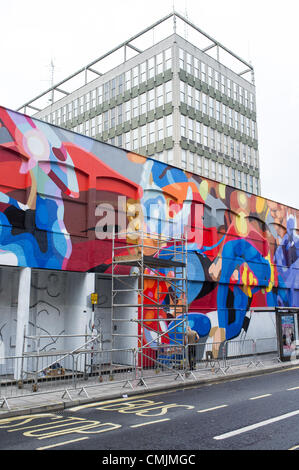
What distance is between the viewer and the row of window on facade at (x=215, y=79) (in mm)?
48656

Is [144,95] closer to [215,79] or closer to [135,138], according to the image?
[135,138]

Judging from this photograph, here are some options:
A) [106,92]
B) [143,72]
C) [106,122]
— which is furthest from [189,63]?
[106,122]

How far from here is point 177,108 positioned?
46.1m

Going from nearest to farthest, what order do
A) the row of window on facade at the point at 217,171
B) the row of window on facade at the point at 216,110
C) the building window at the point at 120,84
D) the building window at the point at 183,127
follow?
the building window at the point at 183,127
the row of window on facade at the point at 217,171
the row of window on facade at the point at 216,110
the building window at the point at 120,84

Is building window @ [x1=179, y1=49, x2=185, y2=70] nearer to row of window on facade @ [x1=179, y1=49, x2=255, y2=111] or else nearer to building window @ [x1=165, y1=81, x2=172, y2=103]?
row of window on facade @ [x1=179, y1=49, x2=255, y2=111]

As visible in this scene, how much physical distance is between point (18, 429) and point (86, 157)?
419 inches

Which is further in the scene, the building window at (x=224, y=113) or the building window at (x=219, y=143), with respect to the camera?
the building window at (x=224, y=113)

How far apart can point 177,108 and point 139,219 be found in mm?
30993

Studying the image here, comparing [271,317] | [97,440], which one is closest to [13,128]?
[97,440]

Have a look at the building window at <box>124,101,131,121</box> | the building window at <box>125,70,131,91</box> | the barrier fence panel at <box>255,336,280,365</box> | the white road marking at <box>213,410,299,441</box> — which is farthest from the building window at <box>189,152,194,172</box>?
the white road marking at <box>213,410,299,441</box>

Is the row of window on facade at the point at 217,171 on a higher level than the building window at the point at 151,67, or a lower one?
lower

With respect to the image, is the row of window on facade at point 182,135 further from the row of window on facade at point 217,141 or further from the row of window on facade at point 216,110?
the row of window on facade at point 216,110

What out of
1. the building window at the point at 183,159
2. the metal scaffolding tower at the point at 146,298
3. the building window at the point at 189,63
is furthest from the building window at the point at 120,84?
the metal scaffolding tower at the point at 146,298
